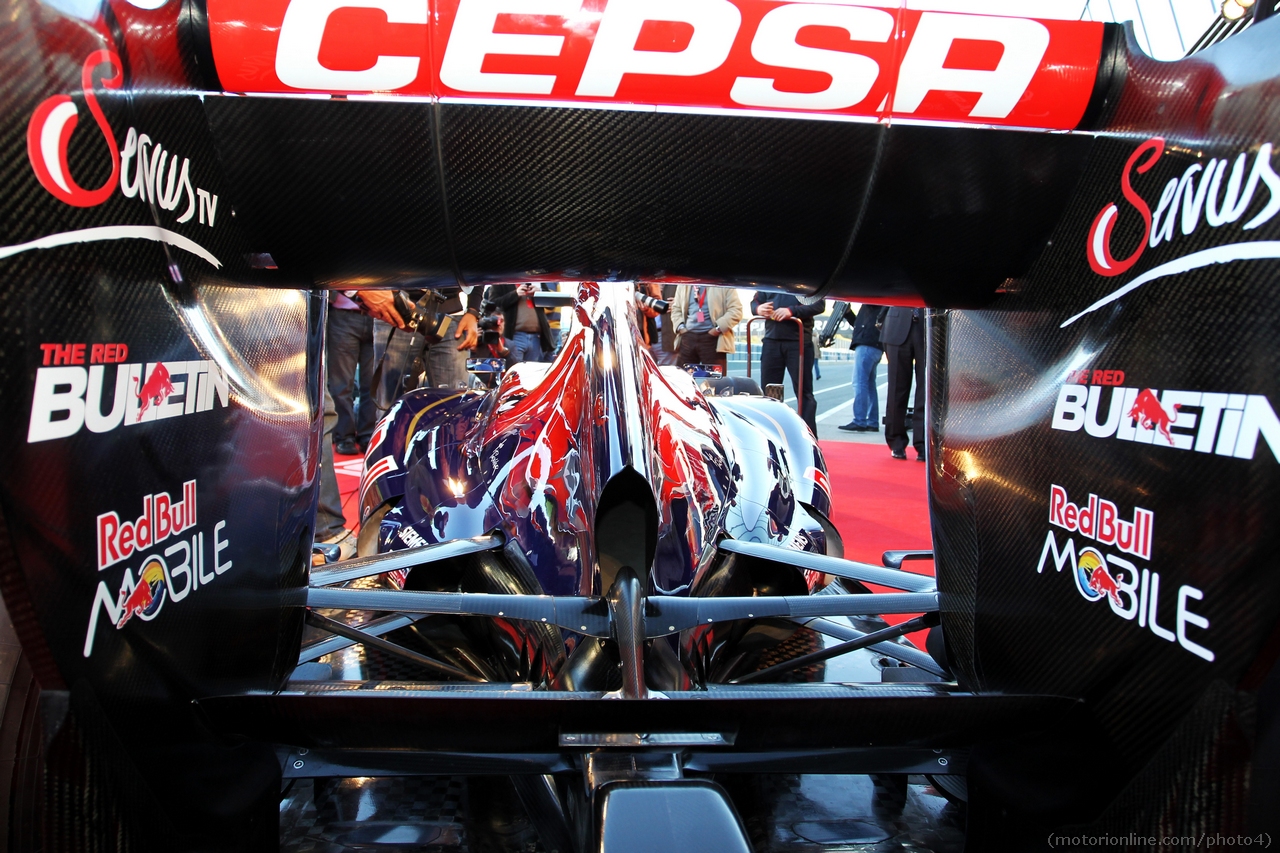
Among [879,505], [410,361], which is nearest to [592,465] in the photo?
[879,505]

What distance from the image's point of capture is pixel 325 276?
139 centimetres

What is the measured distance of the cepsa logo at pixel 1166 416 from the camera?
37.6 inches

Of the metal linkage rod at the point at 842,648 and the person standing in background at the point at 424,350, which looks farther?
the person standing in background at the point at 424,350

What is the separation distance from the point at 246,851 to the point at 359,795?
0.48m

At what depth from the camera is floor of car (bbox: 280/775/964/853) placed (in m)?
1.50

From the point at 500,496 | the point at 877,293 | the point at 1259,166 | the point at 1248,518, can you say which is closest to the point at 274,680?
the point at 500,496

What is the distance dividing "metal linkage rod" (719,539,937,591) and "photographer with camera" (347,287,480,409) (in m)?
3.16

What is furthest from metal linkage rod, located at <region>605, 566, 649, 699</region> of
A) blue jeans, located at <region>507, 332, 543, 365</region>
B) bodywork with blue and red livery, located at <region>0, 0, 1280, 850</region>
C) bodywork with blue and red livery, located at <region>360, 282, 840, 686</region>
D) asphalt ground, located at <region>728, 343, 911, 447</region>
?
asphalt ground, located at <region>728, 343, 911, 447</region>

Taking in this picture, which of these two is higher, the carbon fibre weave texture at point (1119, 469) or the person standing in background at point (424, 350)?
the person standing in background at point (424, 350)

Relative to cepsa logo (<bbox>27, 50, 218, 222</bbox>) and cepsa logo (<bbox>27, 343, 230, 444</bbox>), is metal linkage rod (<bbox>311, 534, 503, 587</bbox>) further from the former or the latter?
cepsa logo (<bbox>27, 50, 218, 222</bbox>)

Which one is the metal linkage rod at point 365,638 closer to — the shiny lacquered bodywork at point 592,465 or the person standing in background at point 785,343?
the shiny lacquered bodywork at point 592,465

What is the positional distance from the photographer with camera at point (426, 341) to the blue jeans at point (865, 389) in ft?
13.2

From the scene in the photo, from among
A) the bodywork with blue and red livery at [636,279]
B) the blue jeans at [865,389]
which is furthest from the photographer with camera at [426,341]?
the blue jeans at [865,389]

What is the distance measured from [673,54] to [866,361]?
23.8ft
